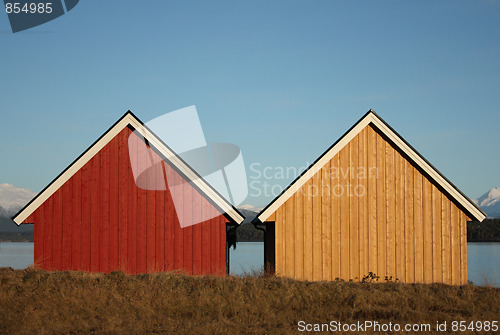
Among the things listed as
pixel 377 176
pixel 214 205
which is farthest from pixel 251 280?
pixel 377 176

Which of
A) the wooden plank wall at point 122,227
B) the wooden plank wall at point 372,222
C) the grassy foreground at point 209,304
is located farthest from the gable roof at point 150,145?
the grassy foreground at point 209,304

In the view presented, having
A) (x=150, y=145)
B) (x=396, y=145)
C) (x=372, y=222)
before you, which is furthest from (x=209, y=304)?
(x=396, y=145)

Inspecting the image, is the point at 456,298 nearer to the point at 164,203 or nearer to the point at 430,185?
the point at 430,185

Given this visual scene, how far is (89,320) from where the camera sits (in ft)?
41.1

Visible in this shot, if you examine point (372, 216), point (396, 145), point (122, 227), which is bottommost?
point (122, 227)

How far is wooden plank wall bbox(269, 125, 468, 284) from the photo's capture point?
20.3m

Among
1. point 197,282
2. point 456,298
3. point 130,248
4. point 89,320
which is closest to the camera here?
point 89,320

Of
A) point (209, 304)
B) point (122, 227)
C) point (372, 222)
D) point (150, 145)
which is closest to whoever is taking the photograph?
point (209, 304)

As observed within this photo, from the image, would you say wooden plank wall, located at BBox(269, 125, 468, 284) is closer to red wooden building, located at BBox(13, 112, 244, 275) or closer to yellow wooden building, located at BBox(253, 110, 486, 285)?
yellow wooden building, located at BBox(253, 110, 486, 285)

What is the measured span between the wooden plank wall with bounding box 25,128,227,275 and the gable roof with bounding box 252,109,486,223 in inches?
104

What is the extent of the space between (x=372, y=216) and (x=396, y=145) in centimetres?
311

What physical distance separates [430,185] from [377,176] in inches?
86.9

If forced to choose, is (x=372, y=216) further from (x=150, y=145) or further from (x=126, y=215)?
(x=126, y=215)

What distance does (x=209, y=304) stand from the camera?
1370 centimetres
